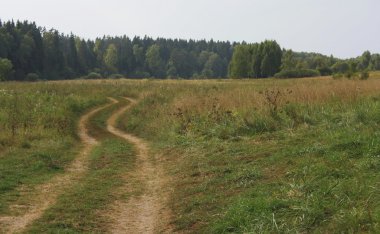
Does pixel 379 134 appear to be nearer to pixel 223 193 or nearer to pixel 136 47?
pixel 223 193

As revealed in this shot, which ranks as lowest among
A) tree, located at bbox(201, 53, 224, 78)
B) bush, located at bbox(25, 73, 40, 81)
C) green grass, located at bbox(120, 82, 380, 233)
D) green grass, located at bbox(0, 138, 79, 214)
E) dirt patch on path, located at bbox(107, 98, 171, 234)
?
dirt patch on path, located at bbox(107, 98, 171, 234)

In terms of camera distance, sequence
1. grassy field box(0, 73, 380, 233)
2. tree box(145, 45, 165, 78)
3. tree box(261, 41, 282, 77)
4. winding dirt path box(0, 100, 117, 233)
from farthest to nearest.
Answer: tree box(145, 45, 165, 78)
tree box(261, 41, 282, 77)
winding dirt path box(0, 100, 117, 233)
grassy field box(0, 73, 380, 233)

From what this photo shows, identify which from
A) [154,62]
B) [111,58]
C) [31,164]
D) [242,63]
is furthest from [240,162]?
[154,62]

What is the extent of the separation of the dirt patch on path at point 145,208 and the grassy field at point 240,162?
23 cm

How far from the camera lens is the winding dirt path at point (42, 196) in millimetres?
7166

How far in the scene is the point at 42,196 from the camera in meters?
8.98

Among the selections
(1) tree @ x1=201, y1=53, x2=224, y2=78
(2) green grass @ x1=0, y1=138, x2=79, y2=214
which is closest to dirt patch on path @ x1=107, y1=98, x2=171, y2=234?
(2) green grass @ x1=0, y1=138, x2=79, y2=214

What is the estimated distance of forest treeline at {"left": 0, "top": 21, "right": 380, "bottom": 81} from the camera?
84.6m

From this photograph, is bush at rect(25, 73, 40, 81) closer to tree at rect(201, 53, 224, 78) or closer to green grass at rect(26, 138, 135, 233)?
green grass at rect(26, 138, 135, 233)

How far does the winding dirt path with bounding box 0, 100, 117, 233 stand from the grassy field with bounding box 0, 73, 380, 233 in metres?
0.20

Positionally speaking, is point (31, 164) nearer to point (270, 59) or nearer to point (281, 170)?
point (281, 170)

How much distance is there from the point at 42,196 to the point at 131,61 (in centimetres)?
12987

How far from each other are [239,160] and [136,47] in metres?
137

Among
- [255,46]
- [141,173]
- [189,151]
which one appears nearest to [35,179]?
[141,173]
